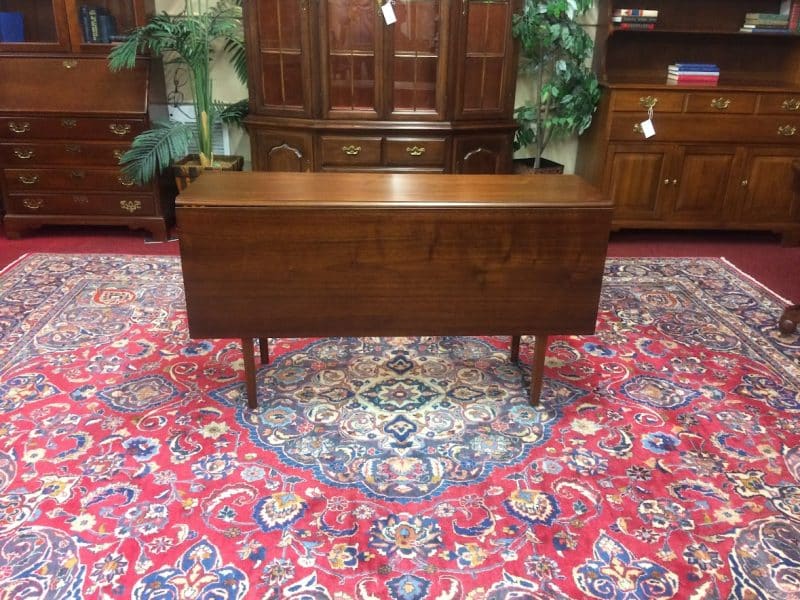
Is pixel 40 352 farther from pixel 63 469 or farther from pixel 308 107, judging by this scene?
pixel 308 107

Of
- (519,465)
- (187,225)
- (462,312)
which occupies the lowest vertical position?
(519,465)

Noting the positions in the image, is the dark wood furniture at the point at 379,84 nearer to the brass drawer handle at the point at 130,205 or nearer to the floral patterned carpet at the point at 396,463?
the brass drawer handle at the point at 130,205

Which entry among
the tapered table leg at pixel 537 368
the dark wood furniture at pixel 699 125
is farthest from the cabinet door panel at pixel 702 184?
the tapered table leg at pixel 537 368

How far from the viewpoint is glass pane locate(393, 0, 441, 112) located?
139 inches

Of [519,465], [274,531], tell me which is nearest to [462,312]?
[519,465]

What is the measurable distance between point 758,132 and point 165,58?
3646 millimetres

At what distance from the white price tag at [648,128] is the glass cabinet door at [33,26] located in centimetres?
336

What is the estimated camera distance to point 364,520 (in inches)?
68.5

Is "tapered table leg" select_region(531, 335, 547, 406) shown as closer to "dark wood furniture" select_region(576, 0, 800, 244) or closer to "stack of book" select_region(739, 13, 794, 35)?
"dark wood furniture" select_region(576, 0, 800, 244)

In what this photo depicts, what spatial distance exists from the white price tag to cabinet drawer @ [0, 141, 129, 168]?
2996 mm

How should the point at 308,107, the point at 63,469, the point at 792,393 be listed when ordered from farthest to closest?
the point at 308,107, the point at 792,393, the point at 63,469

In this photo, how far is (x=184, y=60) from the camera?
3748mm

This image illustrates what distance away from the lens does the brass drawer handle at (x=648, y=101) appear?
146 inches

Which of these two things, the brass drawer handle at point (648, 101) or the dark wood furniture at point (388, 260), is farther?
the brass drawer handle at point (648, 101)
